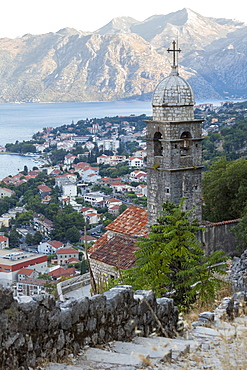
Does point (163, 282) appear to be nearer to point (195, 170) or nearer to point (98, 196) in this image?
point (195, 170)

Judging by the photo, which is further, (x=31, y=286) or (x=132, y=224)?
(x=31, y=286)

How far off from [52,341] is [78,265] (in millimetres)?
37230

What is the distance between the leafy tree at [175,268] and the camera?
25.0 feet

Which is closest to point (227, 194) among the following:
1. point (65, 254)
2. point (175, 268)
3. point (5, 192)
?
point (175, 268)

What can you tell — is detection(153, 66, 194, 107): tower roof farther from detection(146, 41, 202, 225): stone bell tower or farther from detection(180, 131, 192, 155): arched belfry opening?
detection(180, 131, 192, 155): arched belfry opening

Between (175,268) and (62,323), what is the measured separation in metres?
4.93

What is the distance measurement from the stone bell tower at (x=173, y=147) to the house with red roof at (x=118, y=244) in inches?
34.8

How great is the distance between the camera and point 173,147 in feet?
39.7

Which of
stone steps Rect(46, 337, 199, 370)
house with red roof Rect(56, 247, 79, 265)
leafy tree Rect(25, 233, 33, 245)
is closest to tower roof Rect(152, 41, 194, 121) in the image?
stone steps Rect(46, 337, 199, 370)

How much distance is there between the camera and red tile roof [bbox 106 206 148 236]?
1342cm

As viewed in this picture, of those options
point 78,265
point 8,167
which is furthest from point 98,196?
point 8,167

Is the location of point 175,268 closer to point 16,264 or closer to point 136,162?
point 16,264

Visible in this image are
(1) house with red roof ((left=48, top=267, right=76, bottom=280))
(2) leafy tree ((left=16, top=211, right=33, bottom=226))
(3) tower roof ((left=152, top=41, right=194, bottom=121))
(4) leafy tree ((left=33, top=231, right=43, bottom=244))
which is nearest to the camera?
(3) tower roof ((left=152, top=41, right=194, bottom=121))

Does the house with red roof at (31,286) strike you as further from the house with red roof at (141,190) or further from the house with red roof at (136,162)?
the house with red roof at (136,162)
